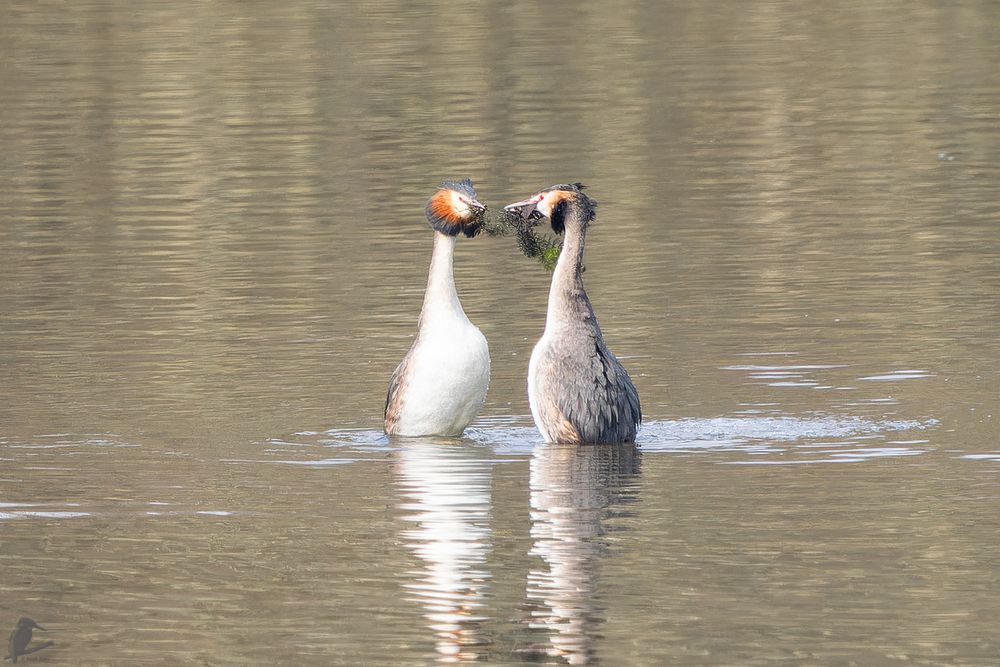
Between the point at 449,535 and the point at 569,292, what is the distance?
3.12 metres

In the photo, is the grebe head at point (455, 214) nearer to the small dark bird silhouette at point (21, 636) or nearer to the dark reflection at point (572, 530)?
the dark reflection at point (572, 530)

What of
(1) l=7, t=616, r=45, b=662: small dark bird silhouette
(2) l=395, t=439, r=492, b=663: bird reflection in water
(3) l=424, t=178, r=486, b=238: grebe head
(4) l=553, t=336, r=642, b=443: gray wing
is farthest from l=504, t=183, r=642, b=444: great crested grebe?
(1) l=7, t=616, r=45, b=662: small dark bird silhouette

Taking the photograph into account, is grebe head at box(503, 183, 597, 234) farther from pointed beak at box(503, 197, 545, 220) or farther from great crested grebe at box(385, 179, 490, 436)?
great crested grebe at box(385, 179, 490, 436)

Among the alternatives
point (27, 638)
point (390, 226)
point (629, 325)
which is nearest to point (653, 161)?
point (390, 226)

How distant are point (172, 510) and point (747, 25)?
115 feet

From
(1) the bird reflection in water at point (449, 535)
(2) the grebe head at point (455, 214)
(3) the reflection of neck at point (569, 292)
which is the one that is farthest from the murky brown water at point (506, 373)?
(2) the grebe head at point (455, 214)

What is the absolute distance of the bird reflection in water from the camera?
912 cm

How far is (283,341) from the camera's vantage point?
1720 centimetres

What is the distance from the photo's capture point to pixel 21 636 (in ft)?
29.9

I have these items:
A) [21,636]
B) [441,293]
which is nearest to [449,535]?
[21,636]

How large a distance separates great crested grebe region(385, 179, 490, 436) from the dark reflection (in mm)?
653

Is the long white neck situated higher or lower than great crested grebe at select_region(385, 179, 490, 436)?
higher

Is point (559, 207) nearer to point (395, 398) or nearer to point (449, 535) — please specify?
point (395, 398)

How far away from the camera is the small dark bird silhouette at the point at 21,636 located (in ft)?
29.2
